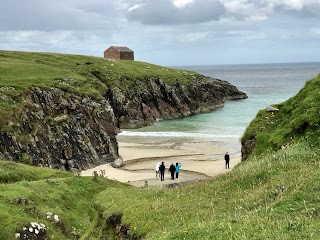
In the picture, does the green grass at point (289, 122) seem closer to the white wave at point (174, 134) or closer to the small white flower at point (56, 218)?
the small white flower at point (56, 218)

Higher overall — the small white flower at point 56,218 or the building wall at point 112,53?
the building wall at point 112,53

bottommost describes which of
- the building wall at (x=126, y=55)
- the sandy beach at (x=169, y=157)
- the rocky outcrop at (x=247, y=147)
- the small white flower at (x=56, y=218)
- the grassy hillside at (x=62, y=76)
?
the sandy beach at (x=169, y=157)

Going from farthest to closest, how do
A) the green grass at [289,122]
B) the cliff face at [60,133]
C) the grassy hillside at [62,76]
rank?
the grassy hillside at [62,76], the cliff face at [60,133], the green grass at [289,122]

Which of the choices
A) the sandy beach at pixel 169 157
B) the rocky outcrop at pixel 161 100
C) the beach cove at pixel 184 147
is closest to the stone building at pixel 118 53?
the rocky outcrop at pixel 161 100

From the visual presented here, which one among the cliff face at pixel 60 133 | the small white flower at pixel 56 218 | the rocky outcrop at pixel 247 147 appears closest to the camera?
the small white flower at pixel 56 218

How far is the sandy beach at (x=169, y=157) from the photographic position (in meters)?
50.4

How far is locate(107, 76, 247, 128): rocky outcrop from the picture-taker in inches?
4294

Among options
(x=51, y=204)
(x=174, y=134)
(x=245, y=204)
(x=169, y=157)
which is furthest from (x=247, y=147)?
(x=174, y=134)

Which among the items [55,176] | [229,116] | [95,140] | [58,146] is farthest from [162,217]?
[229,116]

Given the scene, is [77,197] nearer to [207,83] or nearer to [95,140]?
[95,140]

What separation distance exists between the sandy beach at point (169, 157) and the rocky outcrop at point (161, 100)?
65.4 feet

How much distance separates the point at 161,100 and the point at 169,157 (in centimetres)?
6187

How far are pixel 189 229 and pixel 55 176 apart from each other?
82.5ft

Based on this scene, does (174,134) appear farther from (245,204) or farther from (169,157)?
(245,204)
